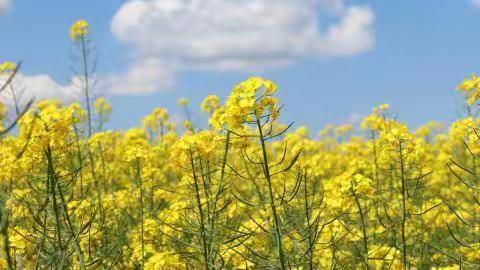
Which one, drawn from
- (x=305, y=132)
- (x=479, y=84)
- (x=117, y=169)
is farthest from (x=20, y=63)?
(x=305, y=132)

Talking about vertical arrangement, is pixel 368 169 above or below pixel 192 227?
above

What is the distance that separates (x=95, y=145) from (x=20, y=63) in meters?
6.28

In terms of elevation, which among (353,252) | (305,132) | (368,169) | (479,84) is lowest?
(353,252)

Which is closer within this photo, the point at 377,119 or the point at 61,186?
the point at 61,186

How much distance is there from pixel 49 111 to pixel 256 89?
1128mm

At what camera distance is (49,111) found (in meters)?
3.27

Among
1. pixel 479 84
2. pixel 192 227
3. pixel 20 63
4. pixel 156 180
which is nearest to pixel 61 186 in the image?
pixel 192 227

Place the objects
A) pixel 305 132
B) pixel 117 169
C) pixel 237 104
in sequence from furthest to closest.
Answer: pixel 305 132
pixel 117 169
pixel 237 104

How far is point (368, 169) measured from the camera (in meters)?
7.59

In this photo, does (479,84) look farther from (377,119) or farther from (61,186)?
(377,119)

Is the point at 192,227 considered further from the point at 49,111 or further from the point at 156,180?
the point at 156,180

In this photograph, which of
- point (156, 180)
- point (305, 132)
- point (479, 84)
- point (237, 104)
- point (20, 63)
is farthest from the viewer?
point (305, 132)

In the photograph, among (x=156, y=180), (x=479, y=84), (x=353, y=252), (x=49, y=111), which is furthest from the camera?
(x=156, y=180)

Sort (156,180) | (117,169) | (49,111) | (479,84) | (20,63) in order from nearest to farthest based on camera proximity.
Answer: (20,63), (49,111), (479,84), (156,180), (117,169)
